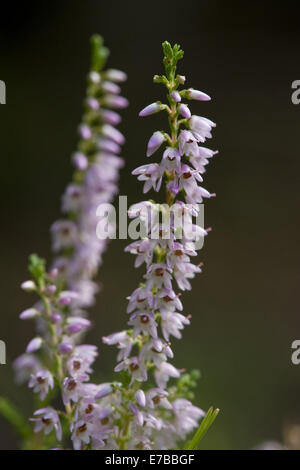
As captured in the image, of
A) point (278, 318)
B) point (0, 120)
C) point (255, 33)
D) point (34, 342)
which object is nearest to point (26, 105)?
point (0, 120)

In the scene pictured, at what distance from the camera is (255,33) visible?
9.16 metres

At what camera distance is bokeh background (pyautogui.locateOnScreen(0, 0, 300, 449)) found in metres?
7.34

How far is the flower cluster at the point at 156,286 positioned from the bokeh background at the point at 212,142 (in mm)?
4598

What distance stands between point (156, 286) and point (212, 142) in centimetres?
565

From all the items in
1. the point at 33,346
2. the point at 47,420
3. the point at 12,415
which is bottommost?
the point at 12,415

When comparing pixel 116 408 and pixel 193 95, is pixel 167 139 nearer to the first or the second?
pixel 193 95

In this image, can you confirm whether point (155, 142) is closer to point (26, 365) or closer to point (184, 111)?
point (184, 111)

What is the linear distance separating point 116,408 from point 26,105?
24.3 ft

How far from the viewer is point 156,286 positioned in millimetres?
1803

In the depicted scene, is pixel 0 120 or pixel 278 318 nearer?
pixel 278 318

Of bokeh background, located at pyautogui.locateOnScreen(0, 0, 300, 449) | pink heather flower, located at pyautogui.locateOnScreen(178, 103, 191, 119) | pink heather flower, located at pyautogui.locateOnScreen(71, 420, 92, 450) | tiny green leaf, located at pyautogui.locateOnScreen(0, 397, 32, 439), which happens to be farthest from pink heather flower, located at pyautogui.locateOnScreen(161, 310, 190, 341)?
bokeh background, located at pyautogui.locateOnScreen(0, 0, 300, 449)

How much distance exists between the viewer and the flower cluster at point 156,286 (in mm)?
1790

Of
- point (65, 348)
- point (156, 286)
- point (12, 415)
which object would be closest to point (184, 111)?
point (156, 286)

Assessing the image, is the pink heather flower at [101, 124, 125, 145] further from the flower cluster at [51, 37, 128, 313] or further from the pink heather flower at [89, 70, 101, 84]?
the pink heather flower at [89, 70, 101, 84]
